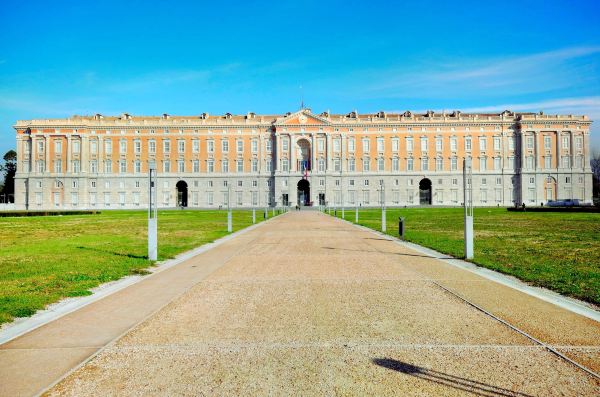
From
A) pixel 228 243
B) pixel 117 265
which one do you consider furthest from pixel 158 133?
pixel 117 265

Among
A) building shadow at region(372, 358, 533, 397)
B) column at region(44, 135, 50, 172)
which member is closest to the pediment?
column at region(44, 135, 50, 172)

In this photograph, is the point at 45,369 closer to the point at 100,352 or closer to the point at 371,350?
the point at 100,352

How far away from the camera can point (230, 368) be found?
5.08 metres

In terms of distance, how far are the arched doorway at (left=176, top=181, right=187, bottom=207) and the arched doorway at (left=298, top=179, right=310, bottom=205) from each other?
83.2 ft

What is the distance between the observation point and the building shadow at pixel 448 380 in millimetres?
4410

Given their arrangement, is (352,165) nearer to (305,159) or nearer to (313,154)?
(313,154)

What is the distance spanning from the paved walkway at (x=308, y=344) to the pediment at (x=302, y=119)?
8850 centimetres

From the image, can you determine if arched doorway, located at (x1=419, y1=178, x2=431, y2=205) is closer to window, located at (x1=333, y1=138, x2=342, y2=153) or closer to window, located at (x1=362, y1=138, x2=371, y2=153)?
window, located at (x1=362, y1=138, x2=371, y2=153)

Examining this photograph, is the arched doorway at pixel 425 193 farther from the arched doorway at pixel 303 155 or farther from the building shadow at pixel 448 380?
the building shadow at pixel 448 380

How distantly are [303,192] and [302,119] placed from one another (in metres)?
15.7

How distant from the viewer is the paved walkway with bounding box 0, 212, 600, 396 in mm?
4641

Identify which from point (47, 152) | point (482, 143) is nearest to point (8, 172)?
point (47, 152)

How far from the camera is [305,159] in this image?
3935 inches

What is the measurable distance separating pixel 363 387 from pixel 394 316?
2970mm
